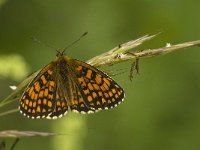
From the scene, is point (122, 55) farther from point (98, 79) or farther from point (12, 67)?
point (12, 67)

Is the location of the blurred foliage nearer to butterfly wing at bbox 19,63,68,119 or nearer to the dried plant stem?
butterfly wing at bbox 19,63,68,119

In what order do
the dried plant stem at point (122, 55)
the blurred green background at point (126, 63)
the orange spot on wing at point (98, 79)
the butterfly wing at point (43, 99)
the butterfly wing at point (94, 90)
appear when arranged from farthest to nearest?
the blurred green background at point (126, 63), the orange spot on wing at point (98, 79), the butterfly wing at point (94, 90), the butterfly wing at point (43, 99), the dried plant stem at point (122, 55)

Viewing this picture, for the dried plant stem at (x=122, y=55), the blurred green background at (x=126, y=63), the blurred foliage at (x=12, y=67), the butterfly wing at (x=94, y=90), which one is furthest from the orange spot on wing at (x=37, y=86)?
the blurred green background at (x=126, y=63)

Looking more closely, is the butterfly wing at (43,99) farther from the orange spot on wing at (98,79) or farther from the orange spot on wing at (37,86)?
the orange spot on wing at (98,79)

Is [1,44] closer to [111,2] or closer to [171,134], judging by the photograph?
[111,2]

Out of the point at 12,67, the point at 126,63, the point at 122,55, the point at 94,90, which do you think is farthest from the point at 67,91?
the point at 126,63

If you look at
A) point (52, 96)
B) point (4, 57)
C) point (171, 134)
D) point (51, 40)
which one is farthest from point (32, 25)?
point (52, 96)
